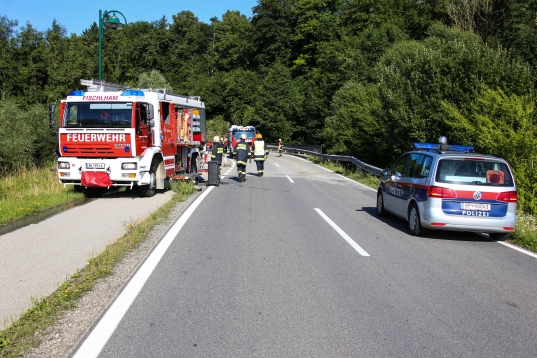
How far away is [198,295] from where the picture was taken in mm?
5895

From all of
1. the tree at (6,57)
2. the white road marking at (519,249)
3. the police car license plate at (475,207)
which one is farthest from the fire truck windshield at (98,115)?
the tree at (6,57)

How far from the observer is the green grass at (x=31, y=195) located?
11.3 meters

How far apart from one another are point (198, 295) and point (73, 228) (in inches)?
198

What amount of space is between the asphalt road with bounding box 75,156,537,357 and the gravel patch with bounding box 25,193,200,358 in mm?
167

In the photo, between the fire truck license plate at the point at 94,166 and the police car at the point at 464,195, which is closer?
the police car at the point at 464,195

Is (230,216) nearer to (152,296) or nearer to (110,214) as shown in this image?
(110,214)

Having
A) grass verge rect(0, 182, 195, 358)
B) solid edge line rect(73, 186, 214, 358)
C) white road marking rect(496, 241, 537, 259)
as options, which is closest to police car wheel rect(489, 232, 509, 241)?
white road marking rect(496, 241, 537, 259)

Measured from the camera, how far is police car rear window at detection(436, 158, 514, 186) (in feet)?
31.7

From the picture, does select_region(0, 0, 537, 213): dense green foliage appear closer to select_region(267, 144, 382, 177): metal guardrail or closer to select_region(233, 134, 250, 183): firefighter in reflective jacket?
select_region(267, 144, 382, 177): metal guardrail

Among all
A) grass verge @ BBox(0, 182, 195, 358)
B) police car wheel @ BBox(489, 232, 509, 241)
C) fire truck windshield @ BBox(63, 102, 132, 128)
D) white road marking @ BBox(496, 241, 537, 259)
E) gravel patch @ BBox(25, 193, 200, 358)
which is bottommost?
white road marking @ BBox(496, 241, 537, 259)

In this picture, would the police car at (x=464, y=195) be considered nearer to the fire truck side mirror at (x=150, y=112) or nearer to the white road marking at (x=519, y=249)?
the white road marking at (x=519, y=249)

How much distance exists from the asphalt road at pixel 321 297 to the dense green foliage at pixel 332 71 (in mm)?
7698

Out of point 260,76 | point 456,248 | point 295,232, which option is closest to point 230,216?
point 295,232

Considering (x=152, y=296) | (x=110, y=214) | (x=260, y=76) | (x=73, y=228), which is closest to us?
(x=152, y=296)
